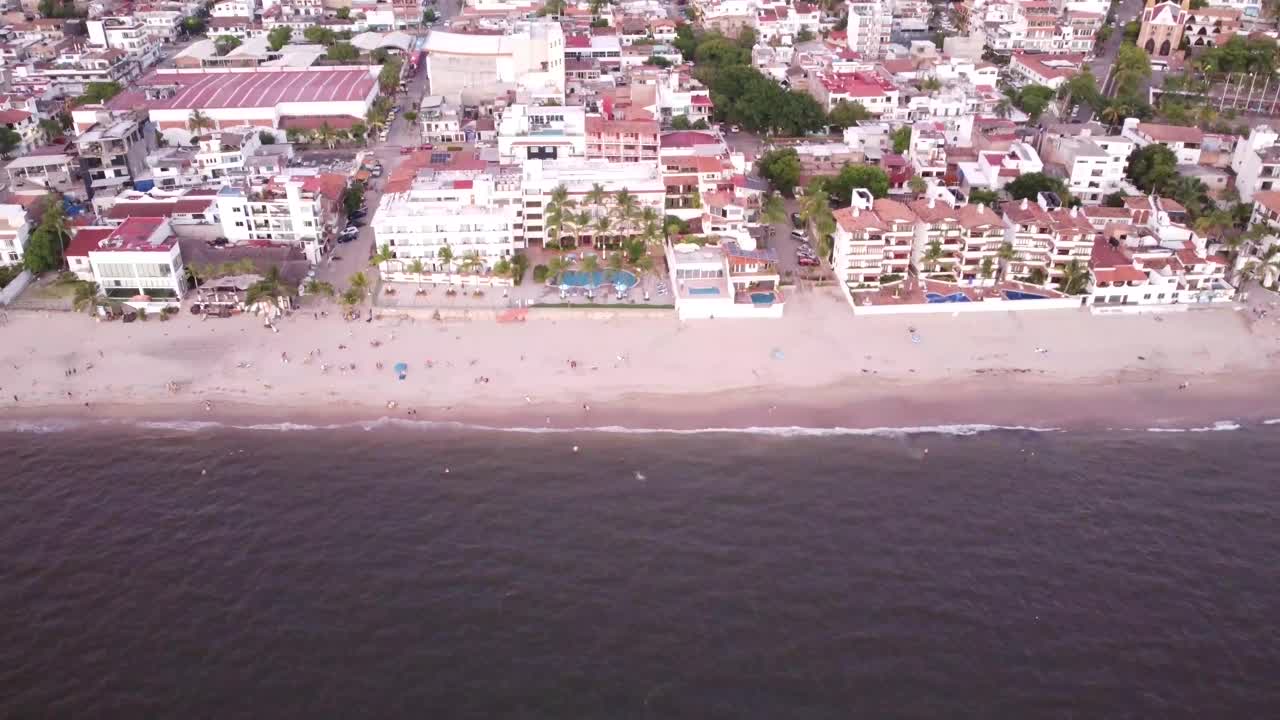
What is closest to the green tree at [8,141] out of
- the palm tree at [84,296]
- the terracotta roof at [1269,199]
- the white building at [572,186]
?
the palm tree at [84,296]

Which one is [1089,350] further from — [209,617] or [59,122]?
[59,122]

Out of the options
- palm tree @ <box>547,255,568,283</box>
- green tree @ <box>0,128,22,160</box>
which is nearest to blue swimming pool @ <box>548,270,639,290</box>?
palm tree @ <box>547,255,568,283</box>

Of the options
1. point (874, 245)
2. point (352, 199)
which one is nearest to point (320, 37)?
point (352, 199)

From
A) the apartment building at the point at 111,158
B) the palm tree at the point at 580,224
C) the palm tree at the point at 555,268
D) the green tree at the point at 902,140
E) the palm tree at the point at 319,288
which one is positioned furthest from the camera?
the green tree at the point at 902,140

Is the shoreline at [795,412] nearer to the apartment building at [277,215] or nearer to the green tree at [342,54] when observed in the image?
the apartment building at [277,215]

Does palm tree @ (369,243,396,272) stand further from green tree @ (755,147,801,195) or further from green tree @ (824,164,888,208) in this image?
green tree @ (824,164,888,208)

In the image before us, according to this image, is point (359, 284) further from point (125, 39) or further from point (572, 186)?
point (125, 39)
